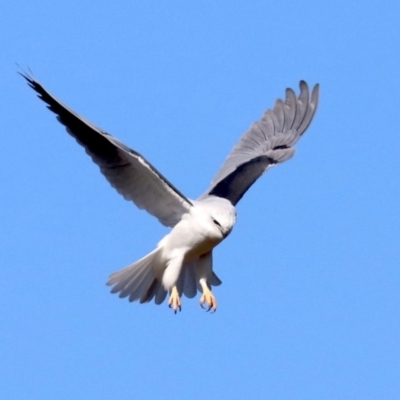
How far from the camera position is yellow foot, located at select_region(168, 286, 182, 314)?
12664mm

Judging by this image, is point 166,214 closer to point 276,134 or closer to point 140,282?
point 140,282

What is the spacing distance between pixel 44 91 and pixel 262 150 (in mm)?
3734

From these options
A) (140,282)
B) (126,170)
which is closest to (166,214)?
(126,170)

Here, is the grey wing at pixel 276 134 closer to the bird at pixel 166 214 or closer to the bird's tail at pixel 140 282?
the bird at pixel 166 214

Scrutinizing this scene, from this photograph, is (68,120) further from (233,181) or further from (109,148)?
(233,181)

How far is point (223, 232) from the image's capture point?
1241 centimetres

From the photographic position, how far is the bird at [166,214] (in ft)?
40.5

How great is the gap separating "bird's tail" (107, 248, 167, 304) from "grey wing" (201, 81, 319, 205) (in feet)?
4.92

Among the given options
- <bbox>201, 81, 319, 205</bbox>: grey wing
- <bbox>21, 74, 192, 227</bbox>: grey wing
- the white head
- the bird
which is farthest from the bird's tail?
<bbox>201, 81, 319, 205</bbox>: grey wing

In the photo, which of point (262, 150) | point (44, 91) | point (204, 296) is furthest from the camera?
point (262, 150)

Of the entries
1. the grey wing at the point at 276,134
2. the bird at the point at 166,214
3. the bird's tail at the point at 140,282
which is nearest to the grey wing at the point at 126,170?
the bird at the point at 166,214

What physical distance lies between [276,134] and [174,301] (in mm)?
3351

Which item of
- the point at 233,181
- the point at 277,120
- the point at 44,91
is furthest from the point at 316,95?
the point at 44,91

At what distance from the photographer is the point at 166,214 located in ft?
41.9
